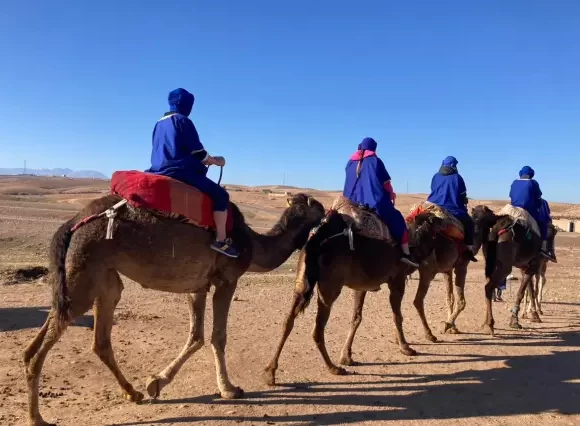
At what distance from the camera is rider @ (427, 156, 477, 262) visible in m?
10.2

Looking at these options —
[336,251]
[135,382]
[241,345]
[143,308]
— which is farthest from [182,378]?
[143,308]

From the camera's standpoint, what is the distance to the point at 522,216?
11.1 m

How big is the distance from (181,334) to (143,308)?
2248 millimetres

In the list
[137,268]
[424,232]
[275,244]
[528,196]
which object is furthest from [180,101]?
[528,196]

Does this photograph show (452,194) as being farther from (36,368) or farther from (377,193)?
(36,368)

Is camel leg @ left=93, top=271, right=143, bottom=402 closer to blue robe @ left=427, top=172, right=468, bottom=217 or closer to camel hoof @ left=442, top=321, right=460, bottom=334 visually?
camel hoof @ left=442, top=321, right=460, bottom=334

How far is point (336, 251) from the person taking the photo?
7.12 m

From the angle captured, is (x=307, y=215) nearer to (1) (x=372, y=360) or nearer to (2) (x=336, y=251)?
(2) (x=336, y=251)

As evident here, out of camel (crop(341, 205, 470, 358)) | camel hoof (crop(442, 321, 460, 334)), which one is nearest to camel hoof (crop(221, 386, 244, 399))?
camel (crop(341, 205, 470, 358))

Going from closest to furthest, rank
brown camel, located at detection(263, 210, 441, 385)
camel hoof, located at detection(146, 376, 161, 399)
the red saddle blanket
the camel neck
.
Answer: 1. the red saddle blanket
2. camel hoof, located at detection(146, 376, 161, 399)
3. the camel neck
4. brown camel, located at detection(263, 210, 441, 385)

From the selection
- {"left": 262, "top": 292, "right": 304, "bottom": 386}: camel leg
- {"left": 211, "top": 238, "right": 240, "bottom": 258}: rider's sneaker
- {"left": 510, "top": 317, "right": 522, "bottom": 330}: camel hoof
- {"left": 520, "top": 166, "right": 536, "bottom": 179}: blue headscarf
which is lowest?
{"left": 510, "top": 317, "right": 522, "bottom": 330}: camel hoof

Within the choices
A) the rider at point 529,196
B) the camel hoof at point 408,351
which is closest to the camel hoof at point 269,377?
the camel hoof at point 408,351

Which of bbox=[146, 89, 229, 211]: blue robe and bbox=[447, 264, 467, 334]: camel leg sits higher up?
bbox=[146, 89, 229, 211]: blue robe

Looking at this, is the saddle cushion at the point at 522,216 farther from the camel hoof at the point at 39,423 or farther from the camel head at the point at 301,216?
the camel hoof at the point at 39,423
